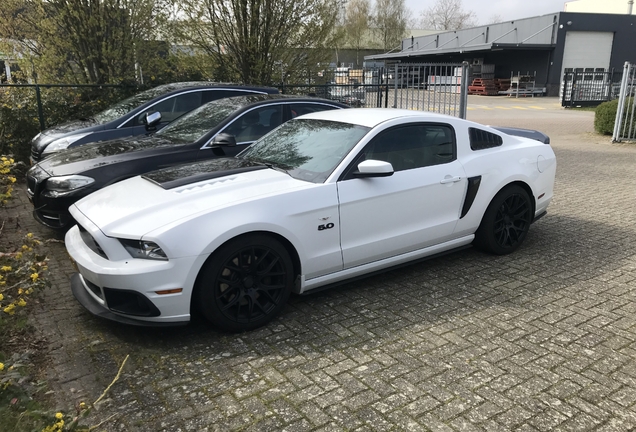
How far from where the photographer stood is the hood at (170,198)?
3631 mm

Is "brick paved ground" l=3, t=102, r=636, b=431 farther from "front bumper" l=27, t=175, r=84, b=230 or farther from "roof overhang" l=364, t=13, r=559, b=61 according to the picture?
"roof overhang" l=364, t=13, r=559, b=61

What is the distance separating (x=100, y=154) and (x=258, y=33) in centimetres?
802

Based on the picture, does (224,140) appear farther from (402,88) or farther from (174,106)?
(402,88)

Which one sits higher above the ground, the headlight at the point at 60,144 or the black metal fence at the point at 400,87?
the black metal fence at the point at 400,87

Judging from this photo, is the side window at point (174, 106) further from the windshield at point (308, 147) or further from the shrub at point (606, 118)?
the shrub at point (606, 118)

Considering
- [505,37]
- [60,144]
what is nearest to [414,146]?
[60,144]

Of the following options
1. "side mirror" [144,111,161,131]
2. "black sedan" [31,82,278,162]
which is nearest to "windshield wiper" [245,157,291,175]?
"side mirror" [144,111,161,131]

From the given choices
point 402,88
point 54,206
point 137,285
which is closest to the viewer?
point 137,285

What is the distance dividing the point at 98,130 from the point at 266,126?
3197mm

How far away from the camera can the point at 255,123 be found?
666 centimetres

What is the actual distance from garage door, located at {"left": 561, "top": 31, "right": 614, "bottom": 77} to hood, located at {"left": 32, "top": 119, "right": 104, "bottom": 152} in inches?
1512

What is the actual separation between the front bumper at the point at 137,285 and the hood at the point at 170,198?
180 millimetres

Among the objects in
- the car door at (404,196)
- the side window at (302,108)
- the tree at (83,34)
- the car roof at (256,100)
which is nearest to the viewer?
the car door at (404,196)

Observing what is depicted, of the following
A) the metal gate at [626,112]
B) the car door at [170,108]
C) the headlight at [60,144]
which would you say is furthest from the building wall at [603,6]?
the headlight at [60,144]
